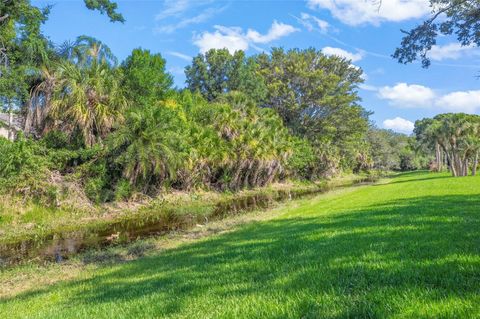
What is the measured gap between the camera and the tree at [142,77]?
95.1 ft

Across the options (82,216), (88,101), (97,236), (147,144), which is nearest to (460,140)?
(147,144)

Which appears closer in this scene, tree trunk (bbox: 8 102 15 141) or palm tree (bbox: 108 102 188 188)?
tree trunk (bbox: 8 102 15 141)

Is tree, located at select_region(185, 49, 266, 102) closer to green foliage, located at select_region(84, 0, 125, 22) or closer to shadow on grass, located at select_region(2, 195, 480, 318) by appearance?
Answer: green foliage, located at select_region(84, 0, 125, 22)

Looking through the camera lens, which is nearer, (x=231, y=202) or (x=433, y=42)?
(x=433, y=42)

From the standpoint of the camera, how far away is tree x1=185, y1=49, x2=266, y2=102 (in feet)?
179

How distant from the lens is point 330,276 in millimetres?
5551

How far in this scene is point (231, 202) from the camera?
31.9 metres

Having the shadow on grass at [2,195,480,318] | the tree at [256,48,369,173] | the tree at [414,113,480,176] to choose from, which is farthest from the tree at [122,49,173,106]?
the tree at [414,113,480,176]

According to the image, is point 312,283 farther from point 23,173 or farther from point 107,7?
point 23,173

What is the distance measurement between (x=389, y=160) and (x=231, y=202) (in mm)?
75836

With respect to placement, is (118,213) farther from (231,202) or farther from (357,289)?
(357,289)

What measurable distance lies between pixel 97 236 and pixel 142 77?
15004 millimetres

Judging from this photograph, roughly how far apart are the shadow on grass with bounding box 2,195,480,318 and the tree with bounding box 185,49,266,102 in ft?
152

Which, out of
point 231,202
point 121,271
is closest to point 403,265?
point 121,271
